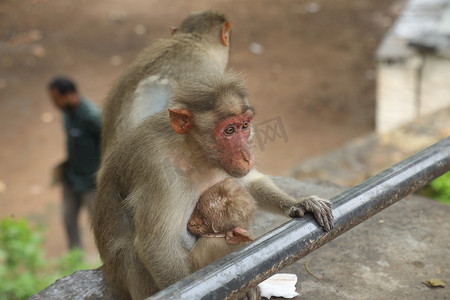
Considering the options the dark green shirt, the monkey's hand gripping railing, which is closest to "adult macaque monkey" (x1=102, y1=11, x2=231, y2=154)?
the monkey's hand gripping railing

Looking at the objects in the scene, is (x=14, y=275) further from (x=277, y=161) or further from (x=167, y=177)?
(x=277, y=161)

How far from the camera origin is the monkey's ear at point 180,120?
260 cm

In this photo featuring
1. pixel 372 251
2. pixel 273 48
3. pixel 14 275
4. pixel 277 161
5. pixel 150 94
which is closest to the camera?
pixel 372 251

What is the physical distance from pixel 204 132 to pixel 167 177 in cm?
27

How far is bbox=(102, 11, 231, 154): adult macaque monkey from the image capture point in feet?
12.8

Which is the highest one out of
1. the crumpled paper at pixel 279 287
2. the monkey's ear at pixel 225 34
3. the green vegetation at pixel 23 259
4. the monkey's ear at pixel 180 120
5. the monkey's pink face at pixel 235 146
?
the monkey's ear at pixel 225 34

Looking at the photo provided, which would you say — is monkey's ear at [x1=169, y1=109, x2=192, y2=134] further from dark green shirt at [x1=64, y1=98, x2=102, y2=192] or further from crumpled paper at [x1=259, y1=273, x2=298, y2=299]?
dark green shirt at [x1=64, y1=98, x2=102, y2=192]

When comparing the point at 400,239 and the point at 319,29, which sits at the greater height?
the point at 319,29

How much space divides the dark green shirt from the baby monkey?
356 cm

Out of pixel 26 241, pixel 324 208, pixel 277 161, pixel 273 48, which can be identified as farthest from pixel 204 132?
pixel 273 48

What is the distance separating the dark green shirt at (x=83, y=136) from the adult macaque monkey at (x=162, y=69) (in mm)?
2150

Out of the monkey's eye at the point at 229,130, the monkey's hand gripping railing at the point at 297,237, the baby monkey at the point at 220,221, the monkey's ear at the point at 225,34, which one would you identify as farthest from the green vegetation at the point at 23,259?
the monkey's hand gripping railing at the point at 297,237

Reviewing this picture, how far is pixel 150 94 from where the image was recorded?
3.90 metres

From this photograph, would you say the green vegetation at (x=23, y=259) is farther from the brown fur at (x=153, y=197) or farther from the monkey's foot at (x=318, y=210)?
the monkey's foot at (x=318, y=210)
